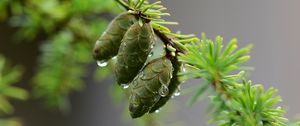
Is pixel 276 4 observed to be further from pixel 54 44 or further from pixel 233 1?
pixel 54 44

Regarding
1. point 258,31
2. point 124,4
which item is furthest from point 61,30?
point 258,31

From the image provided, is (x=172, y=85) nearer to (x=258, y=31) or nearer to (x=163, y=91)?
(x=163, y=91)

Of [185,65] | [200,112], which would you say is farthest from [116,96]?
[200,112]

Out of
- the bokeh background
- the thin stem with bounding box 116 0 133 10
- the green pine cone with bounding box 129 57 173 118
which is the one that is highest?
the thin stem with bounding box 116 0 133 10

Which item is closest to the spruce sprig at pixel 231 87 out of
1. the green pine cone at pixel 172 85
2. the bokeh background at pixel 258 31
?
the green pine cone at pixel 172 85

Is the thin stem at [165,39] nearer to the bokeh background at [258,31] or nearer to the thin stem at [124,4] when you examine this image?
the thin stem at [124,4]

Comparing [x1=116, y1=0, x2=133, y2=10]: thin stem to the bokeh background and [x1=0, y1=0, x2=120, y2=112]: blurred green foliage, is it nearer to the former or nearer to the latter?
[x1=0, y1=0, x2=120, y2=112]: blurred green foliage

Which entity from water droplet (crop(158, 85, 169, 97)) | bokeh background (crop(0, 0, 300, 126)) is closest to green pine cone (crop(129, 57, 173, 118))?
water droplet (crop(158, 85, 169, 97))
